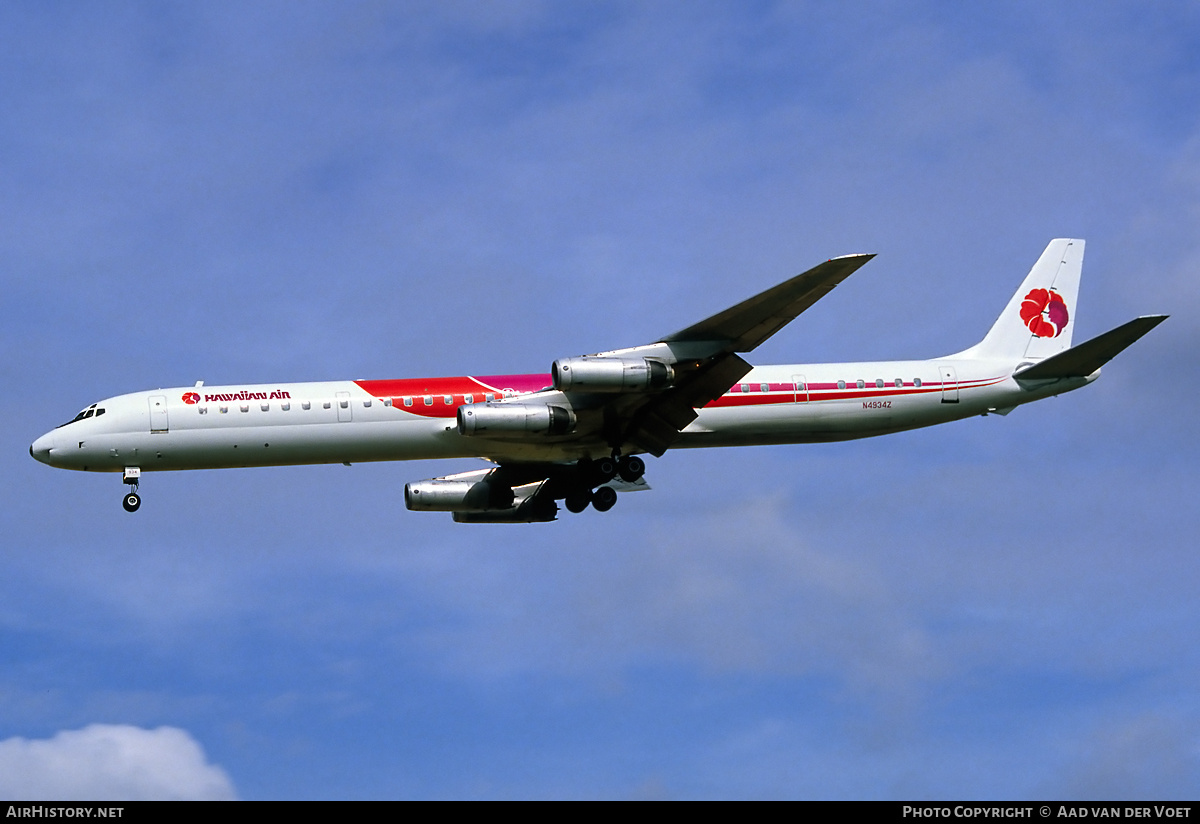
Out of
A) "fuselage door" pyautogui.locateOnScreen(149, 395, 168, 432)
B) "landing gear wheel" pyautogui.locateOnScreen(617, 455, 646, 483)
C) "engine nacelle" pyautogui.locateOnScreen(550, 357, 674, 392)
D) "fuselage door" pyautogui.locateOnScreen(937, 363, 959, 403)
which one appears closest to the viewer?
"engine nacelle" pyautogui.locateOnScreen(550, 357, 674, 392)

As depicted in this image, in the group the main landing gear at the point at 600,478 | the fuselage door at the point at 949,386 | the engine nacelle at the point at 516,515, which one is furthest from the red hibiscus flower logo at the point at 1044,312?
the engine nacelle at the point at 516,515

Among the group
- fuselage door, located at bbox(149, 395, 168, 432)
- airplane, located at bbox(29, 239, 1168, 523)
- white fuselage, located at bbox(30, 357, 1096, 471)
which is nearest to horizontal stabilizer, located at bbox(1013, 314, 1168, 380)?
airplane, located at bbox(29, 239, 1168, 523)

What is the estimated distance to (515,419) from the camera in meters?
35.7

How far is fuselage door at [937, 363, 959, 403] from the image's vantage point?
135ft

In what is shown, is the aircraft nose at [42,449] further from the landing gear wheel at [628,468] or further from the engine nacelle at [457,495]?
the landing gear wheel at [628,468]

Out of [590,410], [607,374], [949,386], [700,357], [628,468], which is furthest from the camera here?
[949,386]

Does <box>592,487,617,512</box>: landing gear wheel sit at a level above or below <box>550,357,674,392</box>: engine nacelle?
below

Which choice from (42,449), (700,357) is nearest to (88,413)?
(42,449)

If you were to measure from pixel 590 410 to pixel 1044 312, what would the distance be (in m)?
16.9

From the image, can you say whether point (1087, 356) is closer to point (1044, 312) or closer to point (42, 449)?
point (1044, 312)

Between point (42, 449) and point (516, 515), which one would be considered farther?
point (516, 515)

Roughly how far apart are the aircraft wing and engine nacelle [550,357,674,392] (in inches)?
14.0

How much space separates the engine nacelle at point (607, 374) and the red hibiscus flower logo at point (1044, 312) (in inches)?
596

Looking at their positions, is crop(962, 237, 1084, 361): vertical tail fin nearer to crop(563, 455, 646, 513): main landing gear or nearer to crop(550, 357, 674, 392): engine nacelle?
crop(563, 455, 646, 513): main landing gear
